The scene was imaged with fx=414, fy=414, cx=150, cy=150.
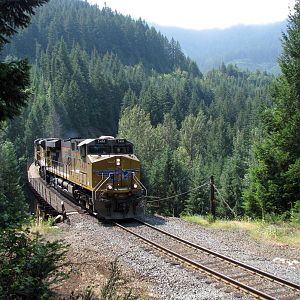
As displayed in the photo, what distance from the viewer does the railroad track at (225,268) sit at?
30.7ft

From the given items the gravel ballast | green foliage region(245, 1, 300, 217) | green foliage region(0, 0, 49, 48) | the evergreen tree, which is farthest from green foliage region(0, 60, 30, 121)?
green foliage region(245, 1, 300, 217)

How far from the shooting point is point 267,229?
15.6m

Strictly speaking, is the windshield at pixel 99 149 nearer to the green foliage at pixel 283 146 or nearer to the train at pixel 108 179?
the train at pixel 108 179

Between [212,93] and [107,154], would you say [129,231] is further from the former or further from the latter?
[212,93]

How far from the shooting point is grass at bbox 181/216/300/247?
46.9 feet

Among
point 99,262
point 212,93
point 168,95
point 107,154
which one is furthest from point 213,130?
point 99,262

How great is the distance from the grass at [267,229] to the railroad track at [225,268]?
2.85 m

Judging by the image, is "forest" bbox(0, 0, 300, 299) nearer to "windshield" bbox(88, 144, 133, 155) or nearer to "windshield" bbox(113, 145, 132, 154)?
"windshield" bbox(113, 145, 132, 154)

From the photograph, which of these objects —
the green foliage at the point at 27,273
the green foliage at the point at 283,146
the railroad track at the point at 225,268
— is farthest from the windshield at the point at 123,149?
the green foliage at the point at 27,273

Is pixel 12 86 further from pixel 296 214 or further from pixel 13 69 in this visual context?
pixel 296 214

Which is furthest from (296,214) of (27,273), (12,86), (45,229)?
(12,86)

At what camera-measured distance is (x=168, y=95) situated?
135500 millimetres

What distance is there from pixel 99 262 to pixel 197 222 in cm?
744

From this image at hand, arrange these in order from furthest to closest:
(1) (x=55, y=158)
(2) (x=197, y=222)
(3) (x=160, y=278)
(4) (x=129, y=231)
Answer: (1) (x=55, y=158) → (2) (x=197, y=222) → (4) (x=129, y=231) → (3) (x=160, y=278)
